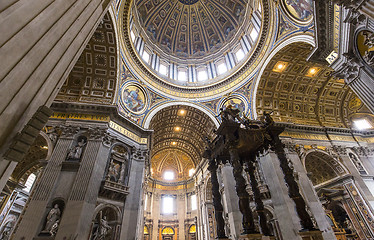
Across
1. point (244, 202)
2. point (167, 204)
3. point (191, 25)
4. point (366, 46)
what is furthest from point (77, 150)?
point (191, 25)

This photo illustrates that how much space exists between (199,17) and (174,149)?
18972 millimetres

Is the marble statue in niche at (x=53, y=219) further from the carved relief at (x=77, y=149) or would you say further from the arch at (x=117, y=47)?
the arch at (x=117, y=47)

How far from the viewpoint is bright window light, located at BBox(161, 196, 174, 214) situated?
25.0 metres

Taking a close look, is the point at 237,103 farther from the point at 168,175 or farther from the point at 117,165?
the point at 168,175

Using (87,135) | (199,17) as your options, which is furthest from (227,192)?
(199,17)

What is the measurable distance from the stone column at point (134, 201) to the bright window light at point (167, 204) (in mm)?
14625

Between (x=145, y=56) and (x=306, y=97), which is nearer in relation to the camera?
(x=306, y=97)

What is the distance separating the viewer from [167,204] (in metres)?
25.5

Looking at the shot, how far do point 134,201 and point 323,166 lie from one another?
611 inches

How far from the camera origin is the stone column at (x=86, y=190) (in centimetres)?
848

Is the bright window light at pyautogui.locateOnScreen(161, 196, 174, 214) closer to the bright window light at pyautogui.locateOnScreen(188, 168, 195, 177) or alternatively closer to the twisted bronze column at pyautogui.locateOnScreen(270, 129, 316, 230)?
the bright window light at pyautogui.locateOnScreen(188, 168, 195, 177)

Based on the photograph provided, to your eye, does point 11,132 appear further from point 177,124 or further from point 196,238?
point 196,238

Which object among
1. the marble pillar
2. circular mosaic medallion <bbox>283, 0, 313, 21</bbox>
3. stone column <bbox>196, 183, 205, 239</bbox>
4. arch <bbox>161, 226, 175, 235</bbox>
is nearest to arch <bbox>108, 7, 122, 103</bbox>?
circular mosaic medallion <bbox>283, 0, 313, 21</bbox>

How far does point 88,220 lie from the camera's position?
9.02 metres
